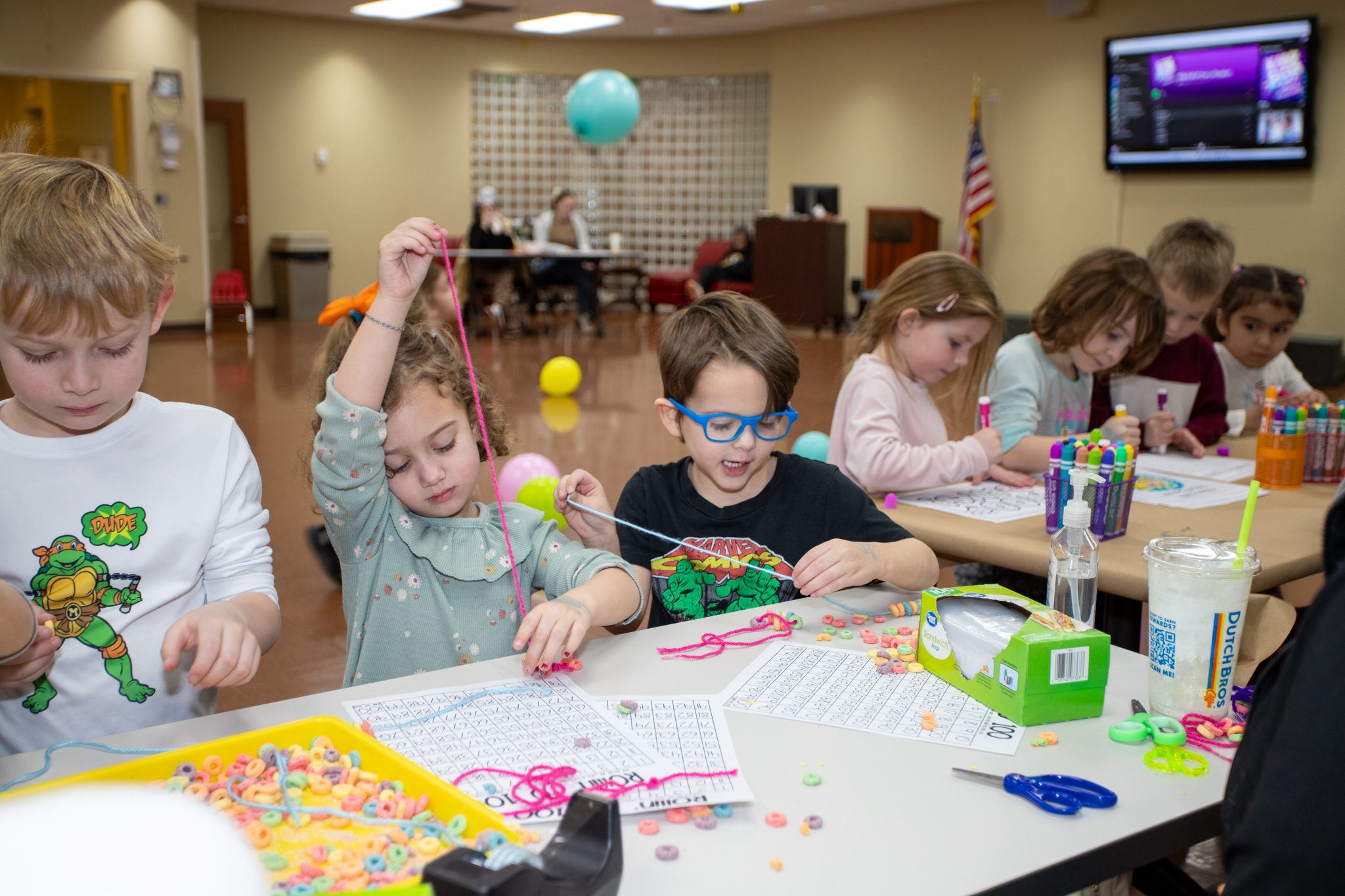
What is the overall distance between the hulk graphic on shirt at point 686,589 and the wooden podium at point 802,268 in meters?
9.09

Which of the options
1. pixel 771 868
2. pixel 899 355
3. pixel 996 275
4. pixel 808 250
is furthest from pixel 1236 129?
pixel 771 868

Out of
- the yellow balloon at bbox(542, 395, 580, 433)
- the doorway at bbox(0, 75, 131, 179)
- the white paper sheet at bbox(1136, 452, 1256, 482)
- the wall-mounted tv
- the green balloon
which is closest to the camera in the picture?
the white paper sheet at bbox(1136, 452, 1256, 482)

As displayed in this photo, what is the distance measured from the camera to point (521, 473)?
3.88 meters

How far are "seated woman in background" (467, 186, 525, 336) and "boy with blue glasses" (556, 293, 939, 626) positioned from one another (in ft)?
28.4

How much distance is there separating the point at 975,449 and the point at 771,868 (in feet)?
4.99

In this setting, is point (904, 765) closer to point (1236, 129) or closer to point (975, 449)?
point (975, 449)

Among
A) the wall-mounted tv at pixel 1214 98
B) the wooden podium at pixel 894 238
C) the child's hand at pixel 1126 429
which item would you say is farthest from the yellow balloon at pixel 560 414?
the wall-mounted tv at pixel 1214 98

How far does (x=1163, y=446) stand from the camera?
9.25 feet

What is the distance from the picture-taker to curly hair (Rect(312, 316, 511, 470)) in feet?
4.78

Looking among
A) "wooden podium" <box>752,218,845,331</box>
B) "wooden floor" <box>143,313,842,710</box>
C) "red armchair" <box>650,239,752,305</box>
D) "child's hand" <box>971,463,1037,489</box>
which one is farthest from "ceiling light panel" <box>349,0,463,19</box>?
"child's hand" <box>971,463,1037,489</box>

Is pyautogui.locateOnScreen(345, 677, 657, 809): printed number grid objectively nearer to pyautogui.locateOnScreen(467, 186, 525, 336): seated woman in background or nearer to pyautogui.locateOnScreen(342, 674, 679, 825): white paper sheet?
pyautogui.locateOnScreen(342, 674, 679, 825): white paper sheet

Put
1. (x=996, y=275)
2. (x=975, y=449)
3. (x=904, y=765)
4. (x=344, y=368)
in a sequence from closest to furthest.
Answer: (x=904, y=765), (x=344, y=368), (x=975, y=449), (x=996, y=275)

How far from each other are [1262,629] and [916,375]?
1139mm

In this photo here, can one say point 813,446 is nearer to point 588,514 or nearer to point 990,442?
point 990,442
